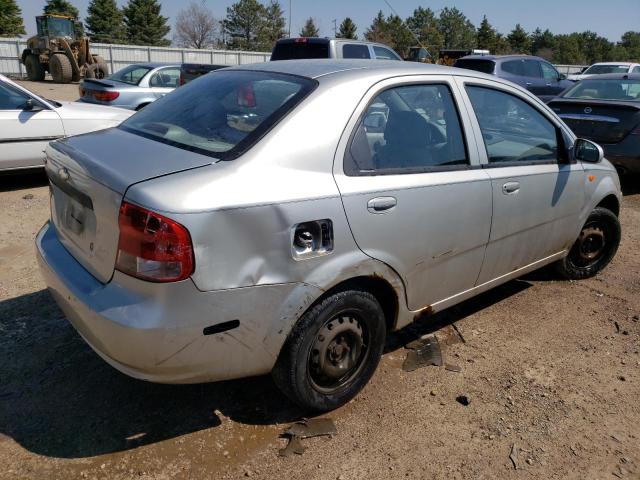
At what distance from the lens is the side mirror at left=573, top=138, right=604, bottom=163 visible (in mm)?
3789

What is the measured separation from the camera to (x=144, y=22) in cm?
5638

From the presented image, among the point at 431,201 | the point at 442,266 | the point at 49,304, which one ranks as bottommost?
the point at 49,304

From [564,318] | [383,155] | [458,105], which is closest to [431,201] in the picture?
[383,155]

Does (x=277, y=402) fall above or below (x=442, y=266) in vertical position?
below

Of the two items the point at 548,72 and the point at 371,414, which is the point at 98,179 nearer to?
the point at 371,414

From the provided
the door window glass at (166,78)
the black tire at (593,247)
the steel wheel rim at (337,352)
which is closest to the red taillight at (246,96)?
the steel wheel rim at (337,352)

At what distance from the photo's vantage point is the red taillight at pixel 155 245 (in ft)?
6.59

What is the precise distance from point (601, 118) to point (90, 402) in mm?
7010

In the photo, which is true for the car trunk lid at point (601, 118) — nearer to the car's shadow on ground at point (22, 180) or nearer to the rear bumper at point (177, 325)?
the rear bumper at point (177, 325)

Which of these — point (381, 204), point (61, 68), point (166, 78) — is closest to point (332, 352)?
point (381, 204)

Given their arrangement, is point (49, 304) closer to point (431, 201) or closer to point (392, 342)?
point (392, 342)

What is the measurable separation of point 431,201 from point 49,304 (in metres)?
2.70

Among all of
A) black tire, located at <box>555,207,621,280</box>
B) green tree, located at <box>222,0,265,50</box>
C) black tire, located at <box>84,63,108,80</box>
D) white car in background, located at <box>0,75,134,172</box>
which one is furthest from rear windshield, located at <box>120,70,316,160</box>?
green tree, located at <box>222,0,265,50</box>

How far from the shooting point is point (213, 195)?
208 centimetres
